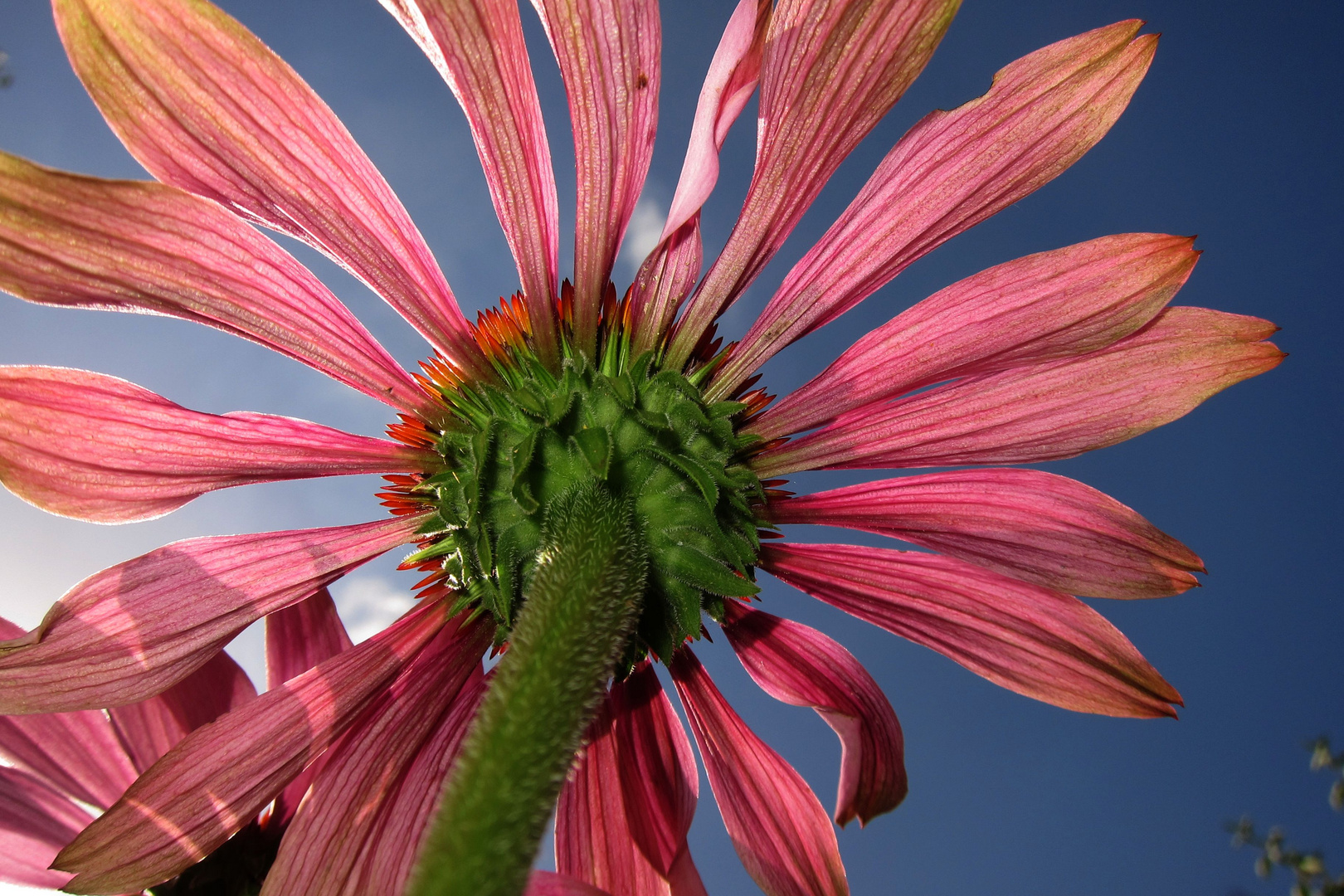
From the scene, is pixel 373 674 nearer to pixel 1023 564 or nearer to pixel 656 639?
pixel 656 639

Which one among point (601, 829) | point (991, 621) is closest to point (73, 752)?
point (601, 829)

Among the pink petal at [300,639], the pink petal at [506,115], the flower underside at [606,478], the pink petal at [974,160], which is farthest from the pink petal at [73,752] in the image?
the pink petal at [974,160]

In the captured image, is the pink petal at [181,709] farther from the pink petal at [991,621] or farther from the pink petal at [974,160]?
the pink petal at [974,160]

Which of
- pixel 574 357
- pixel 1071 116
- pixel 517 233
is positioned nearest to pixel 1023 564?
pixel 1071 116

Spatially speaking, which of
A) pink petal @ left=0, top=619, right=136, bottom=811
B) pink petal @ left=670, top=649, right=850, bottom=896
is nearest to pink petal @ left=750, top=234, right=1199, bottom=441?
pink petal @ left=670, top=649, right=850, bottom=896

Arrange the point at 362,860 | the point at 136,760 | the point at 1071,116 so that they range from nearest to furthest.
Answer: the point at 1071,116 < the point at 362,860 < the point at 136,760

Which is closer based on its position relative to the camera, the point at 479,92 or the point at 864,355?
the point at 479,92
